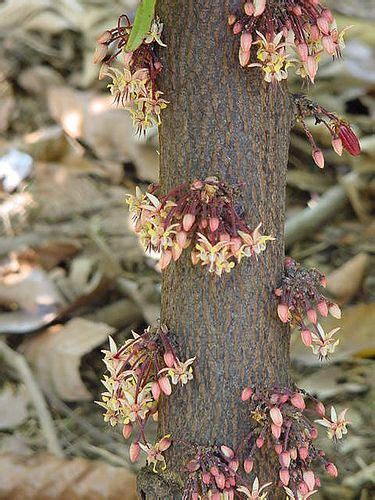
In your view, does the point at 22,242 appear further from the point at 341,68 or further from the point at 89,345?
the point at 341,68

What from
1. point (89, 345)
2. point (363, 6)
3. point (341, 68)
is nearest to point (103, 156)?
point (341, 68)

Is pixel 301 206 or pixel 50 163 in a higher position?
pixel 50 163

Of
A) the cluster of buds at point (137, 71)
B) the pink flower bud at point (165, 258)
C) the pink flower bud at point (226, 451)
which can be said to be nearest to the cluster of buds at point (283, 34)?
the cluster of buds at point (137, 71)

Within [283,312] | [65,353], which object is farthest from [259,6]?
[65,353]

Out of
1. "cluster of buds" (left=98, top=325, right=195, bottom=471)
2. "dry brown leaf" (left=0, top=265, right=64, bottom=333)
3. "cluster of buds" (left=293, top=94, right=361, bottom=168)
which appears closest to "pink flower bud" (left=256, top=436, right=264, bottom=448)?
"cluster of buds" (left=98, top=325, right=195, bottom=471)

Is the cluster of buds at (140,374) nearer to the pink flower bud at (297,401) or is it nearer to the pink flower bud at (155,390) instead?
the pink flower bud at (155,390)

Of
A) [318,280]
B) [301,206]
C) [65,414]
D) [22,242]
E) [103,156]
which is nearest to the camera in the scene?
[318,280]
